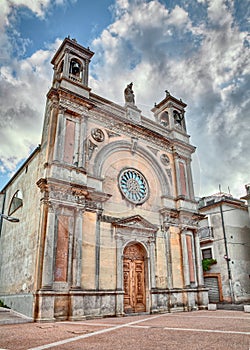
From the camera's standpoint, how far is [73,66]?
16.2 metres

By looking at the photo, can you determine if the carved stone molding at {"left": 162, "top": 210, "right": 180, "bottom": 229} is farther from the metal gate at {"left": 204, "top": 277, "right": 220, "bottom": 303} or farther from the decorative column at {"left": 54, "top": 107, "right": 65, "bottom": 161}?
the metal gate at {"left": 204, "top": 277, "right": 220, "bottom": 303}

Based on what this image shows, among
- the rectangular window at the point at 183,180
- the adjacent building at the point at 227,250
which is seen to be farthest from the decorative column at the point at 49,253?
the adjacent building at the point at 227,250

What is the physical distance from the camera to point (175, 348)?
5.27m

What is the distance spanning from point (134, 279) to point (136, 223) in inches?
109

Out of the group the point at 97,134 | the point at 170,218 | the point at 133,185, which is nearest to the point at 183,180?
A: the point at 170,218

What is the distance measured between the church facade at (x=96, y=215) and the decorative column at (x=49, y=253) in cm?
4

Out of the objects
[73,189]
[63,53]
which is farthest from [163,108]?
[73,189]

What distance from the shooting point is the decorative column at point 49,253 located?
10667mm

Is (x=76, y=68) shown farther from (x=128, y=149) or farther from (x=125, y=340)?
(x=125, y=340)

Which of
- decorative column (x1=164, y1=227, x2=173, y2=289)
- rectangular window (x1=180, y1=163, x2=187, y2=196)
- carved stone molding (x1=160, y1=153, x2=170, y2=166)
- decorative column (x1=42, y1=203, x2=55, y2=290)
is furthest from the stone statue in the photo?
decorative column (x1=42, y1=203, x2=55, y2=290)

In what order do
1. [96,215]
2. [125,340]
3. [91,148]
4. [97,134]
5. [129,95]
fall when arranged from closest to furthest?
[125,340], [96,215], [91,148], [97,134], [129,95]

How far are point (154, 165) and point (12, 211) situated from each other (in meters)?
9.19

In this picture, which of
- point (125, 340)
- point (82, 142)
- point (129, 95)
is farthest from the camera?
point (129, 95)

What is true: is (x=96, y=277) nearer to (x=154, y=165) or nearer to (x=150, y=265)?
(x=150, y=265)
